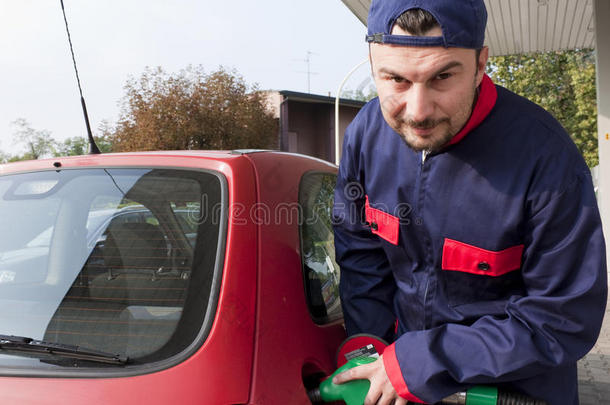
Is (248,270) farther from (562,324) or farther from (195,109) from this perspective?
(195,109)

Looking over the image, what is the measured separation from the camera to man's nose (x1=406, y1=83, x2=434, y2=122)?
122 cm

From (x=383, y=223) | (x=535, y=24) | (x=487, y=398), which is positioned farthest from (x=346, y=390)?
(x=535, y=24)

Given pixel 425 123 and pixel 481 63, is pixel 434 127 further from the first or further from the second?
pixel 481 63

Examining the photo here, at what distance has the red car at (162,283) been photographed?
4.24 ft

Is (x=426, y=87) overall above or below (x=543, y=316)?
above

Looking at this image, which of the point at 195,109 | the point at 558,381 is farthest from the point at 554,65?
the point at 558,381

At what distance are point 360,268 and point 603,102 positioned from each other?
6.98m

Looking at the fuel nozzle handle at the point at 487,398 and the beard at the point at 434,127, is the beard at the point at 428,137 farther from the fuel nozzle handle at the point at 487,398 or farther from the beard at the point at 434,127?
the fuel nozzle handle at the point at 487,398

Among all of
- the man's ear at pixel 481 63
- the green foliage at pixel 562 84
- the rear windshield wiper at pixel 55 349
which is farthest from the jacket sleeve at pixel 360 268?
the green foliage at pixel 562 84

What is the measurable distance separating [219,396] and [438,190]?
0.74 meters

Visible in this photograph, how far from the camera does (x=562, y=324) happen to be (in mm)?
1249

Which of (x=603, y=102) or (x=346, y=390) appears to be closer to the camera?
(x=346, y=390)

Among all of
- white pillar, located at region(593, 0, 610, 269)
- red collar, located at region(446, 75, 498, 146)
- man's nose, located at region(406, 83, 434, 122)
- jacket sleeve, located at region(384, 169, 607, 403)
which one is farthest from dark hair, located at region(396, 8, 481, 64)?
white pillar, located at region(593, 0, 610, 269)

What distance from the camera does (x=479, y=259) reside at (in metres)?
1.36
